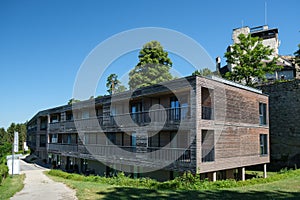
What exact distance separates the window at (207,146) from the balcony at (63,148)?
52.4ft

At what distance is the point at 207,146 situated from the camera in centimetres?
1759

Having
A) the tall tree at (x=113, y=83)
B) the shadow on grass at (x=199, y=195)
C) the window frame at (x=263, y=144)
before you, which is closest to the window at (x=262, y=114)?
the window frame at (x=263, y=144)

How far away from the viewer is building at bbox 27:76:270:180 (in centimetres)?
1702

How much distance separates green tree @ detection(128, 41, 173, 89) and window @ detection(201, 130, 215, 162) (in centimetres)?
2233

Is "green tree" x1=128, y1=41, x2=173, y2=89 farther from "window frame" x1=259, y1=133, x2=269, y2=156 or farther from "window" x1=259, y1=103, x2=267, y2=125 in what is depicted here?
"window frame" x1=259, y1=133, x2=269, y2=156

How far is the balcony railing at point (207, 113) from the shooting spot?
17636 millimetres

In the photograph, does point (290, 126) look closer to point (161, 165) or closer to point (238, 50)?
point (238, 50)

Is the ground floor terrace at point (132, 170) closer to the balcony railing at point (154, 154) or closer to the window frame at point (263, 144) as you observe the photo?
the balcony railing at point (154, 154)

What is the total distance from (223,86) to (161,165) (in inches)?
257

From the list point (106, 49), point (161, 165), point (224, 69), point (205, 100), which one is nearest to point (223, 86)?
point (205, 100)

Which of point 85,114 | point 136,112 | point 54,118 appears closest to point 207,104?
point 136,112

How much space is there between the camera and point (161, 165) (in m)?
18.0

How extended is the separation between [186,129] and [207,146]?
1824 millimetres

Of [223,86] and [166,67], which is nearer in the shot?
[223,86]
